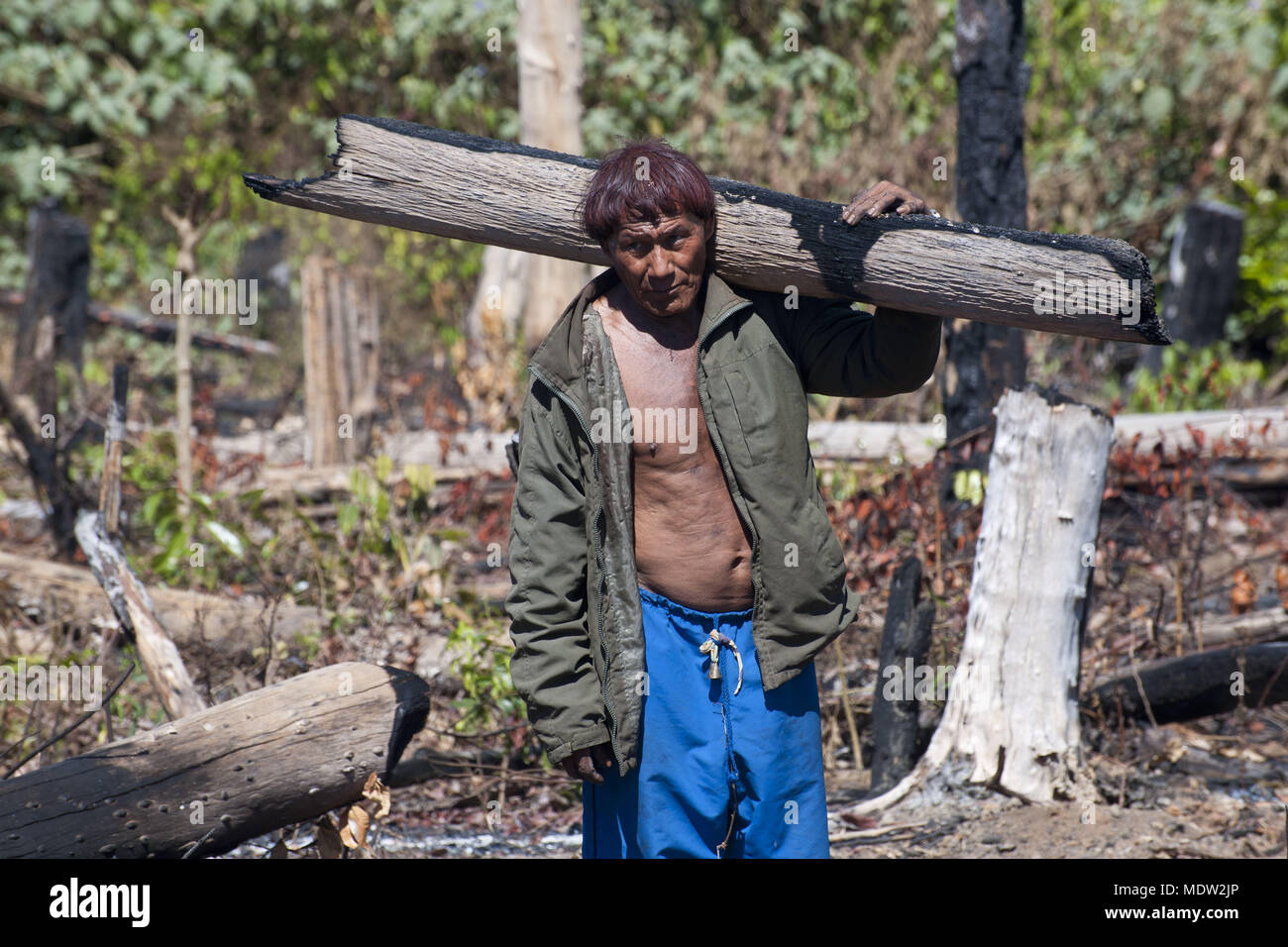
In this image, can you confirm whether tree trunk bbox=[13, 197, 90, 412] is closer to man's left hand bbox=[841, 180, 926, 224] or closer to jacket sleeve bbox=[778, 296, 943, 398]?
jacket sleeve bbox=[778, 296, 943, 398]

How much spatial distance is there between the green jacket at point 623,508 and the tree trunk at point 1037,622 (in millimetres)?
1529

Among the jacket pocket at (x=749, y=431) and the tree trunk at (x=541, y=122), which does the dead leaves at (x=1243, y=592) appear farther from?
the tree trunk at (x=541, y=122)

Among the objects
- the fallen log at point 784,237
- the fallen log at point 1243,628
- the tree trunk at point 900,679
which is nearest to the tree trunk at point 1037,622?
the tree trunk at point 900,679

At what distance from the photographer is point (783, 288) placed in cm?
284

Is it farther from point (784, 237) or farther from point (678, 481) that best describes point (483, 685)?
point (784, 237)

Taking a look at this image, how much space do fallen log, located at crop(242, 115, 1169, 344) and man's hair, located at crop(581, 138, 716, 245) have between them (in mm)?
154

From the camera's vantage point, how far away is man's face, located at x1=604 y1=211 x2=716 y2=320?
257 centimetres

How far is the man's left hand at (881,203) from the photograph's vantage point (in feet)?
8.76

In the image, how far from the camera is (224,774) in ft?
10.9

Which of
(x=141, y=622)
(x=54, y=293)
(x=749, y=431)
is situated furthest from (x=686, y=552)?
(x=54, y=293)

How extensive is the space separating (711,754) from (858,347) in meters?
1.04

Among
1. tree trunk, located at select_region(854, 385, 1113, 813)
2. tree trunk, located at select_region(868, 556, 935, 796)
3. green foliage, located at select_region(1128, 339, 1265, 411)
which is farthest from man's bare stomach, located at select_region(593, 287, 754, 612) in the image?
green foliage, located at select_region(1128, 339, 1265, 411)
